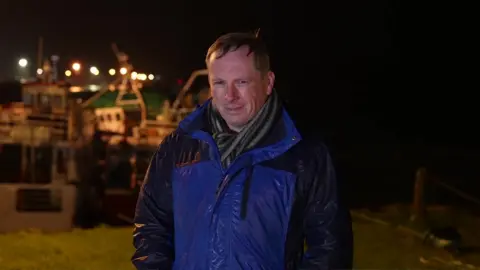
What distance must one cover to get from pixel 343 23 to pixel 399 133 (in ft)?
27.3

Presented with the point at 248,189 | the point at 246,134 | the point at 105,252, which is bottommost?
the point at 105,252

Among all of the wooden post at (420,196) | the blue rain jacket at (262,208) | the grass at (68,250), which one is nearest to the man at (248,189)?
the blue rain jacket at (262,208)

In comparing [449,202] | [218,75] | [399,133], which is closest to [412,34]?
[399,133]

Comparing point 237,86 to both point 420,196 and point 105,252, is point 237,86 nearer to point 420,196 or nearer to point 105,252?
point 105,252

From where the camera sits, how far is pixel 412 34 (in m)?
32.2

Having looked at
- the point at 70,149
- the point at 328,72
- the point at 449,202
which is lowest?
the point at 449,202

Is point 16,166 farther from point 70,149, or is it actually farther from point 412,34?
point 412,34

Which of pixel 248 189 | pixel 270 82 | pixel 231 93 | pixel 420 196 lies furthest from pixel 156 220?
pixel 420 196

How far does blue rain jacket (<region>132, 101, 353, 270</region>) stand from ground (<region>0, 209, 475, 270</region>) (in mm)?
4649

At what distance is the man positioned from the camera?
213cm

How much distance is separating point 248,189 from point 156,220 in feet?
1.33

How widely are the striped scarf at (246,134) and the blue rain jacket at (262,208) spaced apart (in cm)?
3

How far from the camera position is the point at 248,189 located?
2146mm

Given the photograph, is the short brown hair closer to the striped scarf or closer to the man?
the man
